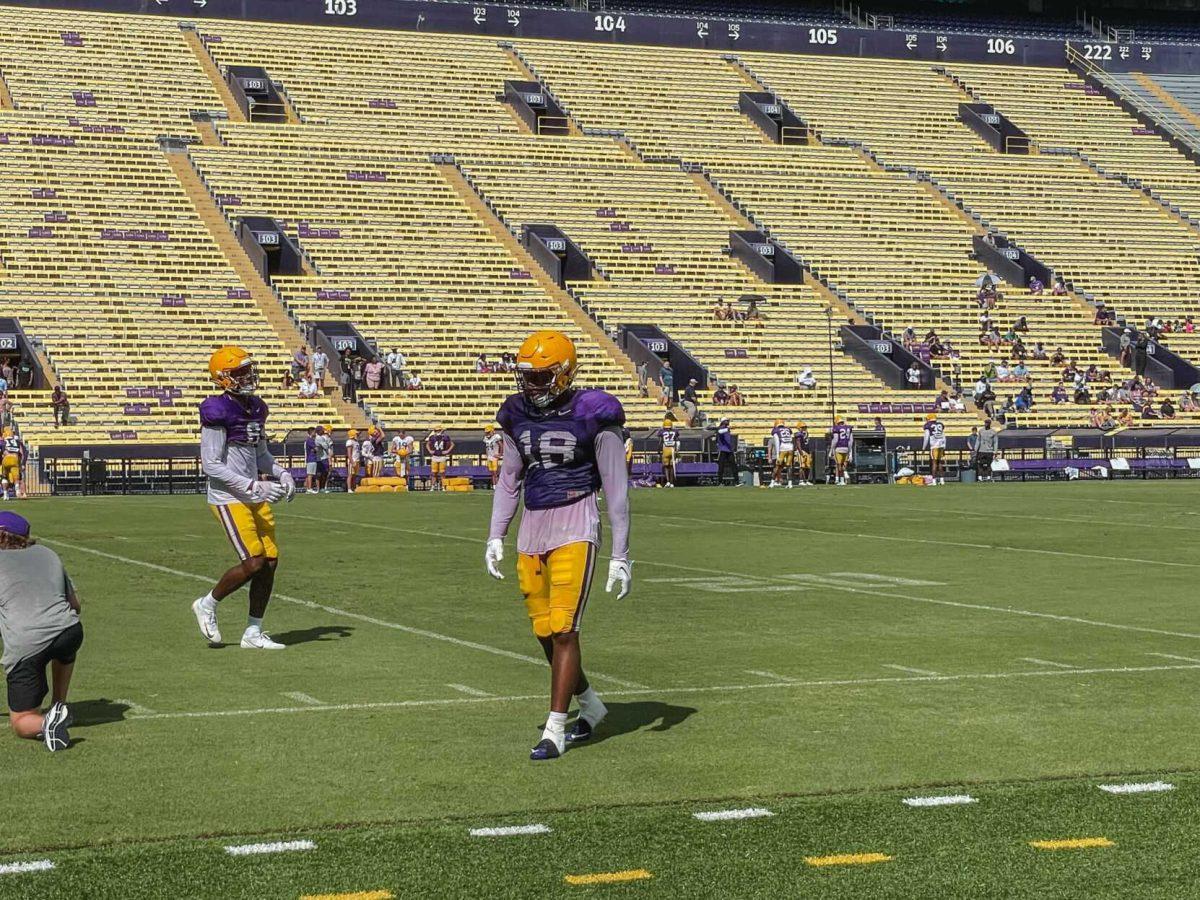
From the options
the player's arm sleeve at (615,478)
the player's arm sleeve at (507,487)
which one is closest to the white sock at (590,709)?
the player's arm sleeve at (615,478)

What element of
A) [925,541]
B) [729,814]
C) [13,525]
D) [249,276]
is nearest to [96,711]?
[13,525]

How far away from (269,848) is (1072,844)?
3104 mm

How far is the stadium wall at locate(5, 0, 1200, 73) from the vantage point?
64.9m

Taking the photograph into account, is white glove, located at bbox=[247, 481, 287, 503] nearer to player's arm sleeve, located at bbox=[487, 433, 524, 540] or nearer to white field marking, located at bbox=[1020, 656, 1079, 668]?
player's arm sleeve, located at bbox=[487, 433, 524, 540]

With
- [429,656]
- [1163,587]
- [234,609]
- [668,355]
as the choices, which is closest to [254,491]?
[429,656]

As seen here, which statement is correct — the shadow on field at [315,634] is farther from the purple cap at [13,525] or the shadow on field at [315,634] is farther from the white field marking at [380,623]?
the purple cap at [13,525]

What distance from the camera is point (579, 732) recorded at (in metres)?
9.58

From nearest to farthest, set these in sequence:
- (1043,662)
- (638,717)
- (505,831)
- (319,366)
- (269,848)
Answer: (269,848), (505,831), (638,717), (1043,662), (319,366)

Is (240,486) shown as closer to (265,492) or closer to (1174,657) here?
(265,492)

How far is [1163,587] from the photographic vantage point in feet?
58.2

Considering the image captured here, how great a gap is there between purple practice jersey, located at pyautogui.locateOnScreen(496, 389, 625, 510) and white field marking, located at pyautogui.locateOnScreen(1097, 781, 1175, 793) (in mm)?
2905

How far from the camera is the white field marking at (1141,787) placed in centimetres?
823

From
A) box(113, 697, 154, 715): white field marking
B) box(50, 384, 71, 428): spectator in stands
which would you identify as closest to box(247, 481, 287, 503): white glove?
box(113, 697, 154, 715): white field marking

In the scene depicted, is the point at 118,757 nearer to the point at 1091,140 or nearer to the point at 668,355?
the point at 668,355
